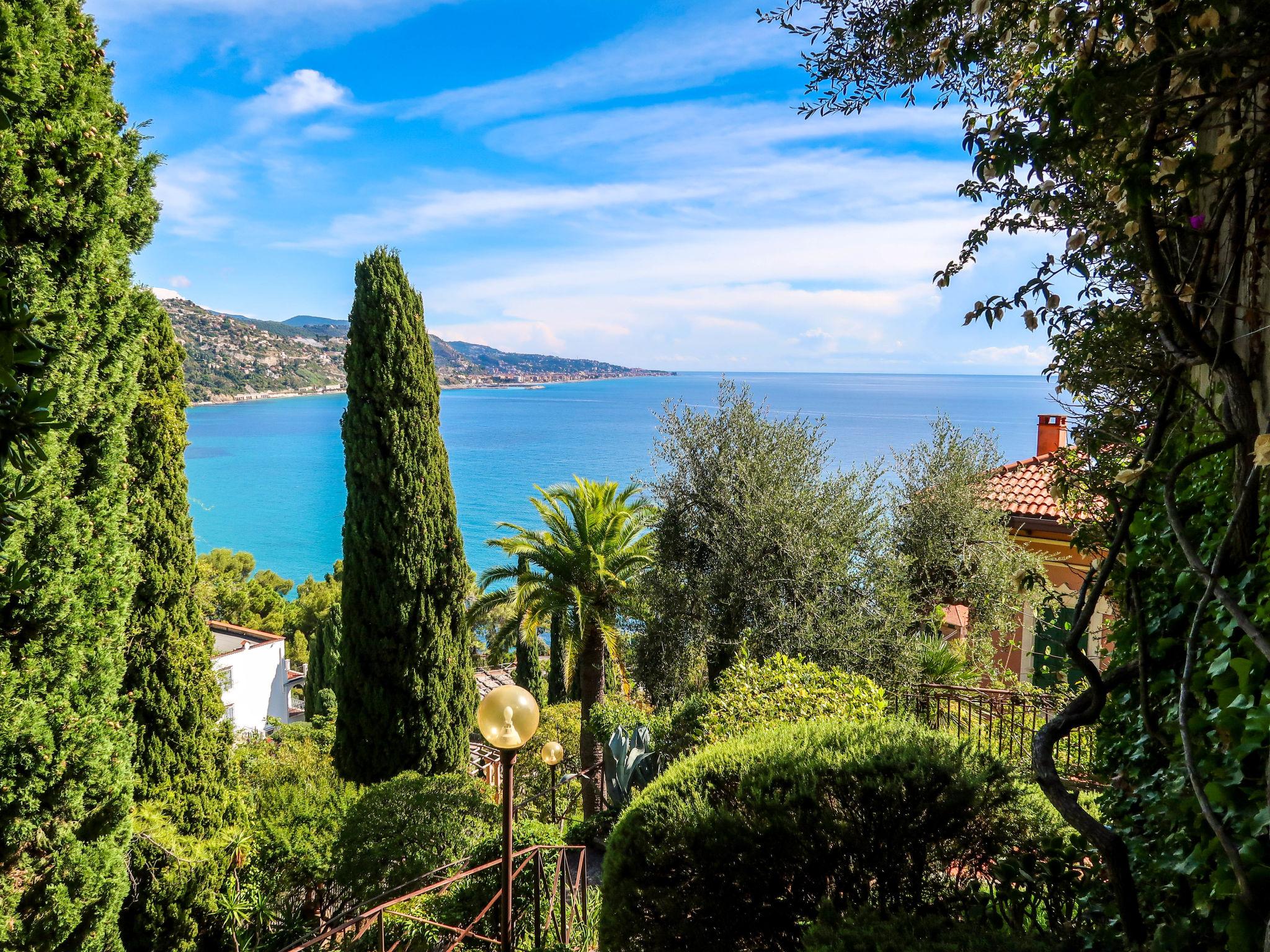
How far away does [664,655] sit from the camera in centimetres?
1044

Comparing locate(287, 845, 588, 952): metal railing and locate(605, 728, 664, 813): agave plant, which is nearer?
locate(287, 845, 588, 952): metal railing

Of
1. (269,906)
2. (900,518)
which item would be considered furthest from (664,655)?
(269,906)

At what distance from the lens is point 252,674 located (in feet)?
79.3

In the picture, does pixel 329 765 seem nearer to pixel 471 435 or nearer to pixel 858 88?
pixel 858 88

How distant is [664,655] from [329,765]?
691 centimetres

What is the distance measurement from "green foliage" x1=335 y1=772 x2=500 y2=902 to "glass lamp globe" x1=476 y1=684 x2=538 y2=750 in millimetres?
3669

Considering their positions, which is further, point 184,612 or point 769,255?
point 769,255

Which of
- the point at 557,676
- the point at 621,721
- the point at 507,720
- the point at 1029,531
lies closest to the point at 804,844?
the point at 507,720

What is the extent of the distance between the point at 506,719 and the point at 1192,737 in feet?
9.75

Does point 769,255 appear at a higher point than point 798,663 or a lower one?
higher

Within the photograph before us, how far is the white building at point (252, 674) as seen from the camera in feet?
76.0

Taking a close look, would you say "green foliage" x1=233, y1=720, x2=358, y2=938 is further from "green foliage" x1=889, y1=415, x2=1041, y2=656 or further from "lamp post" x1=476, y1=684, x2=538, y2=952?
"green foliage" x1=889, y1=415, x2=1041, y2=656

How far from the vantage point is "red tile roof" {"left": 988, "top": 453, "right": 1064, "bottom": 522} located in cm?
1116

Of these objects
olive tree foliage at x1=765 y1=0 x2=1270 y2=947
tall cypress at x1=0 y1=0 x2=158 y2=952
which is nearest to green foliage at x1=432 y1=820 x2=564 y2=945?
tall cypress at x1=0 y1=0 x2=158 y2=952
